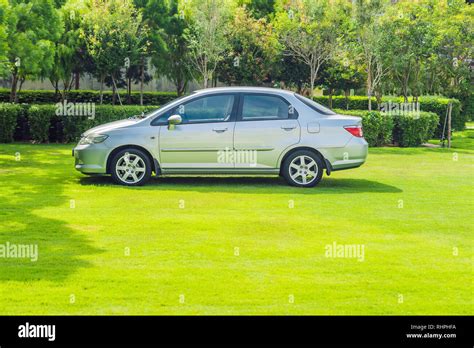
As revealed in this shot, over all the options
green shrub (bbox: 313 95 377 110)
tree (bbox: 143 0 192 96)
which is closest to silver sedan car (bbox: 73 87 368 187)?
tree (bbox: 143 0 192 96)

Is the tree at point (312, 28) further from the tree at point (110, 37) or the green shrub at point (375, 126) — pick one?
the green shrub at point (375, 126)

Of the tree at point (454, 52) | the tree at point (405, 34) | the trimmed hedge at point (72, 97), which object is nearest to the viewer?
the tree at point (405, 34)

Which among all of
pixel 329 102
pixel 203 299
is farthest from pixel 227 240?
pixel 329 102

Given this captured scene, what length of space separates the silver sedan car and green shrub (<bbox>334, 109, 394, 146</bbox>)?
967cm

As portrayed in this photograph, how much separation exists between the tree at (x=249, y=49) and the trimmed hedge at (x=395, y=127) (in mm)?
8708

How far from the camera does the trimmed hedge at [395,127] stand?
26.3 meters

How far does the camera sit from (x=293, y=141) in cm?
1641

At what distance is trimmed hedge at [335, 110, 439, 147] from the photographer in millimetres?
26312
